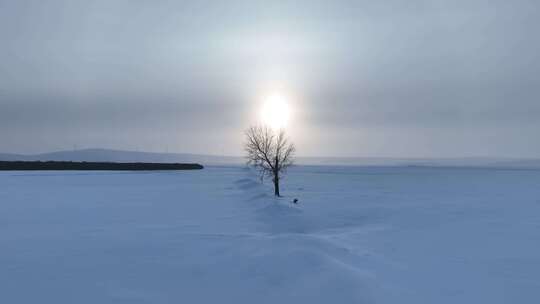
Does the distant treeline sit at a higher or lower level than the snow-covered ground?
higher

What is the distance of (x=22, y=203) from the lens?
30.6 m

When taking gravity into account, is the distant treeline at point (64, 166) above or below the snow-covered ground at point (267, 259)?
above

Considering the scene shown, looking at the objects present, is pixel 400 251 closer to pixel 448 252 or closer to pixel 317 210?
pixel 448 252

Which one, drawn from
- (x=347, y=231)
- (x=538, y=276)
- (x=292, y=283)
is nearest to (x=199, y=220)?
(x=347, y=231)

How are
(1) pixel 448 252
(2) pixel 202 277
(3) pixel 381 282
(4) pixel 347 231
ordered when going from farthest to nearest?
1. (4) pixel 347 231
2. (1) pixel 448 252
3. (2) pixel 202 277
4. (3) pixel 381 282

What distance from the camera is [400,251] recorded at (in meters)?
13.8

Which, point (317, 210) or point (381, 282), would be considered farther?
point (317, 210)

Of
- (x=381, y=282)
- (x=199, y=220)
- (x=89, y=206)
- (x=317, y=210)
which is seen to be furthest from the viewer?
(x=89, y=206)

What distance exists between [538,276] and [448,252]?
125 inches

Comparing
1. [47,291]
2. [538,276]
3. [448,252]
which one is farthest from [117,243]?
[538,276]

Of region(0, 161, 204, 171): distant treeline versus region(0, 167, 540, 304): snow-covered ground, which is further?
region(0, 161, 204, 171): distant treeline

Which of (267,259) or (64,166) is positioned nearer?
(267,259)

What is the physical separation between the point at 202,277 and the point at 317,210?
17149 millimetres

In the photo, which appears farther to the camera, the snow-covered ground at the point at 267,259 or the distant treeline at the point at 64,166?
the distant treeline at the point at 64,166
